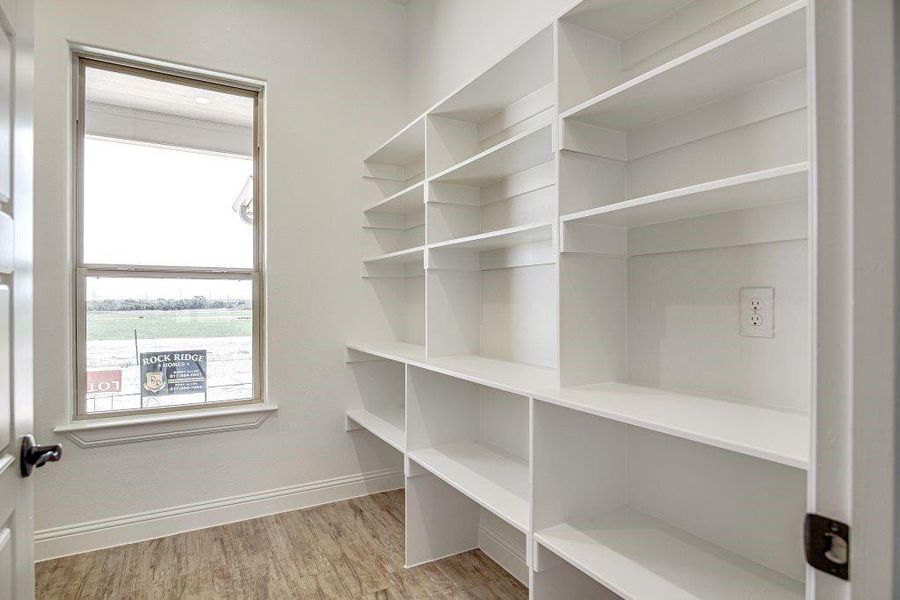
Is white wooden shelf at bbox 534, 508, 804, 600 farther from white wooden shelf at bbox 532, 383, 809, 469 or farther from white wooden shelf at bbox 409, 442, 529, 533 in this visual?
white wooden shelf at bbox 532, 383, 809, 469

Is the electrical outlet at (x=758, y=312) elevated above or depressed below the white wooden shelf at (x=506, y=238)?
below

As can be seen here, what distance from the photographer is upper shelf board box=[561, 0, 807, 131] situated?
3.16 feet

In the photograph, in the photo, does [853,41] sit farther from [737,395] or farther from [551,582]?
[551,582]

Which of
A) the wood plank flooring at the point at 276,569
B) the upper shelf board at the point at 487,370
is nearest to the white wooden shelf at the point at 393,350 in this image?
the upper shelf board at the point at 487,370

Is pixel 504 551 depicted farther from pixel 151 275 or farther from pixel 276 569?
pixel 151 275

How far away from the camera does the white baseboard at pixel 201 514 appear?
231cm

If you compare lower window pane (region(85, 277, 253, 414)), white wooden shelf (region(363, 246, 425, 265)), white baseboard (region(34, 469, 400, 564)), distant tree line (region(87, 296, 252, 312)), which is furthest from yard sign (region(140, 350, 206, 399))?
white wooden shelf (region(363, 246, 425, 265))

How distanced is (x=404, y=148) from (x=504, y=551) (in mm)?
2116

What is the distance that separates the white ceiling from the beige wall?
0.48 ft

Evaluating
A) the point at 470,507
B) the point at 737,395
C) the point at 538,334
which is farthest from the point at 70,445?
the point at 737,395

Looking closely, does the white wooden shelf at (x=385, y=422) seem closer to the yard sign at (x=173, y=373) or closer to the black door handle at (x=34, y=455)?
the yard sign at (x=173, y=373)

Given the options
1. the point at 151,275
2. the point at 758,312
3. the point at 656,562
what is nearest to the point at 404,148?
the point at 151,275

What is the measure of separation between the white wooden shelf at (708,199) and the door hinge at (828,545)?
1.86ft

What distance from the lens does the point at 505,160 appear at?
6.19ft
